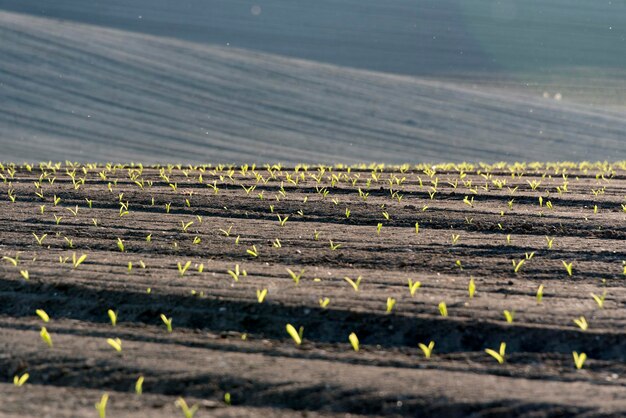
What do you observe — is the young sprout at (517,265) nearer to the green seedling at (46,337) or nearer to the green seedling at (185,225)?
the green seedling at (185,225)

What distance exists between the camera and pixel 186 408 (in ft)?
9.23

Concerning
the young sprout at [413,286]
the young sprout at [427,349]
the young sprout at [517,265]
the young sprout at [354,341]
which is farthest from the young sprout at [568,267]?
the young sprout at [354,341]

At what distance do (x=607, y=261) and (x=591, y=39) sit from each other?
120 ft

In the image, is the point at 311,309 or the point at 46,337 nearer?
the point at 46,337

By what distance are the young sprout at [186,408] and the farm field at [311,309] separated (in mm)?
22

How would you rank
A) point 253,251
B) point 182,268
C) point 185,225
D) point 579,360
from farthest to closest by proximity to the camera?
point 185,225
point 253,251
point 182,268
point 579,360

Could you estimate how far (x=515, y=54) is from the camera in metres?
36.1

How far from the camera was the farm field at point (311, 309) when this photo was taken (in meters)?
3.00

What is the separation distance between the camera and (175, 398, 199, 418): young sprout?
279 cm

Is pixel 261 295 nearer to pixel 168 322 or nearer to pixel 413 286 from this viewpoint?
pixel 168 322

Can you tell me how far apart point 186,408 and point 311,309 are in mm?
1148

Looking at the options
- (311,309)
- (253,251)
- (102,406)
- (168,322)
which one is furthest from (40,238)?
(102,406)

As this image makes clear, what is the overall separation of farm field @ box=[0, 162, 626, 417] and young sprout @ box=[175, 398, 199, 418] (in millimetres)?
22

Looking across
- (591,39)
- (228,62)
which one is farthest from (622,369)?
(591,39)
